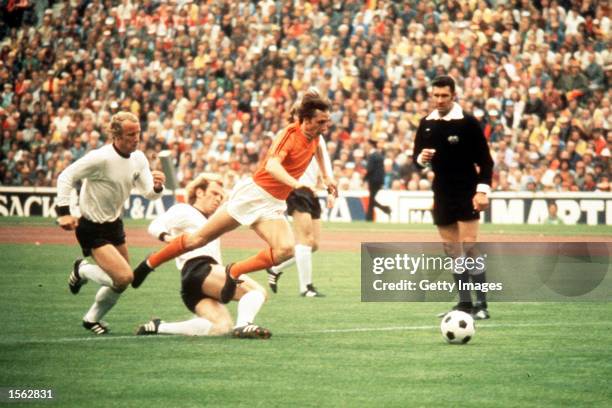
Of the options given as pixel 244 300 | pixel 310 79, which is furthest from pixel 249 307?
pixel 310 79

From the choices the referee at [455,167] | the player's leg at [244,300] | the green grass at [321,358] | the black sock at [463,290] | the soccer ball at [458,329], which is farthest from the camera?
the referee at [455,167]

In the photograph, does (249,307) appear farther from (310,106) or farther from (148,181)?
(310,106)

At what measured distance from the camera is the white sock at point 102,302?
34.8 feet

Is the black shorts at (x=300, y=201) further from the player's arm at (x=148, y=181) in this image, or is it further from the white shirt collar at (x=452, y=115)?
the player's arm at (x=148, y=181)

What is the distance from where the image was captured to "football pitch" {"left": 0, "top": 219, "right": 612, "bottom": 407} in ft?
24.6

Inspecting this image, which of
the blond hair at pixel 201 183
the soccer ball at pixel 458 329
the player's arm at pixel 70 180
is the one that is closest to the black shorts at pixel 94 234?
the player's arm at pixel 70 180

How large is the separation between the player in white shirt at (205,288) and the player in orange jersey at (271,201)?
0.18 m

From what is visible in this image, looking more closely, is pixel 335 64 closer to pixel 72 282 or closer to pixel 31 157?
pixel 31 157

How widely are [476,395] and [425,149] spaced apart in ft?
14.9

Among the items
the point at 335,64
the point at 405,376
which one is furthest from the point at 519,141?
the point at 405,376

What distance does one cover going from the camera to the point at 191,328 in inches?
406

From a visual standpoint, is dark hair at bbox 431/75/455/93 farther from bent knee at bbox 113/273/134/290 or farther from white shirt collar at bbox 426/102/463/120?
bent knee at bbox 113/273/134/290

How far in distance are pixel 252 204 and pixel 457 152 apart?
2.37 meters

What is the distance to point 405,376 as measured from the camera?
27.1 feet
